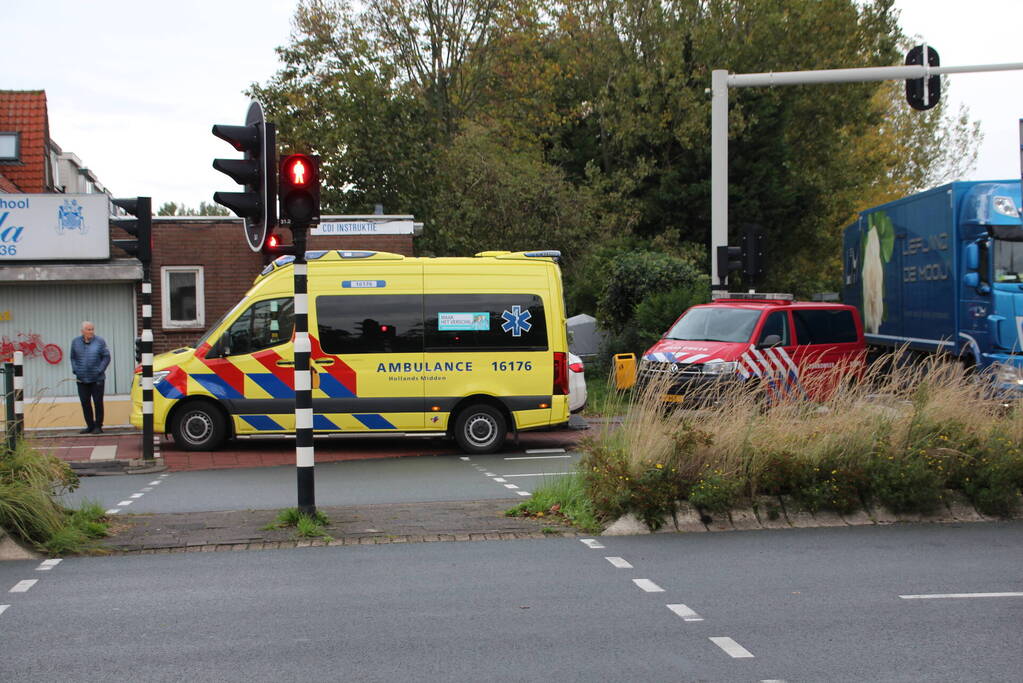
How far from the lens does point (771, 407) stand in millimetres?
10219

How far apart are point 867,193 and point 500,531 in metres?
39.7

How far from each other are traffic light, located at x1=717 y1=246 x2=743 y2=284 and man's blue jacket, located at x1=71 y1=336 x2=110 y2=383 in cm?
967

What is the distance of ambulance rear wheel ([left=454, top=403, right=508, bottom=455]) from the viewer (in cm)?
1543

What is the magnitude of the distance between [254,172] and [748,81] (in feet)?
32.1

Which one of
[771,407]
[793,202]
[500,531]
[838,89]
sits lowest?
[500,531]

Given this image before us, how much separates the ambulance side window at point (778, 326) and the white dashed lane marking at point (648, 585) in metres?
10.3

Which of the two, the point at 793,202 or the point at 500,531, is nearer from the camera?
the point at 500,531

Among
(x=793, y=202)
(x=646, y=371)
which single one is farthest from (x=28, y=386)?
(x=793, y=202)

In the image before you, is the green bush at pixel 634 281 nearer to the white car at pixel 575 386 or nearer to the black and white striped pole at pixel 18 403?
the white car at pixel 575 386

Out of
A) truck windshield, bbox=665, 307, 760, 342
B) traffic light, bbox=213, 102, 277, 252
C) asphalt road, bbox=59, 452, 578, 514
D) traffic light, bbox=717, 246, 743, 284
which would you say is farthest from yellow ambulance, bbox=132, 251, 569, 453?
traffic light, bbox=213, 102, 277, 252

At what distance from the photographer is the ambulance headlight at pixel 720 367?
A: 16.3 m

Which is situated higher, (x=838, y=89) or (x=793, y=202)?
(x=838, y=89)

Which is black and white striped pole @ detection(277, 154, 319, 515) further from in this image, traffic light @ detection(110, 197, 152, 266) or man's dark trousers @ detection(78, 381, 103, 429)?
man's dark trousers @ detection(78, 381, 103, 429)

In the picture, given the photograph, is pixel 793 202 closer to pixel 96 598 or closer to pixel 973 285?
pixel 973 285
